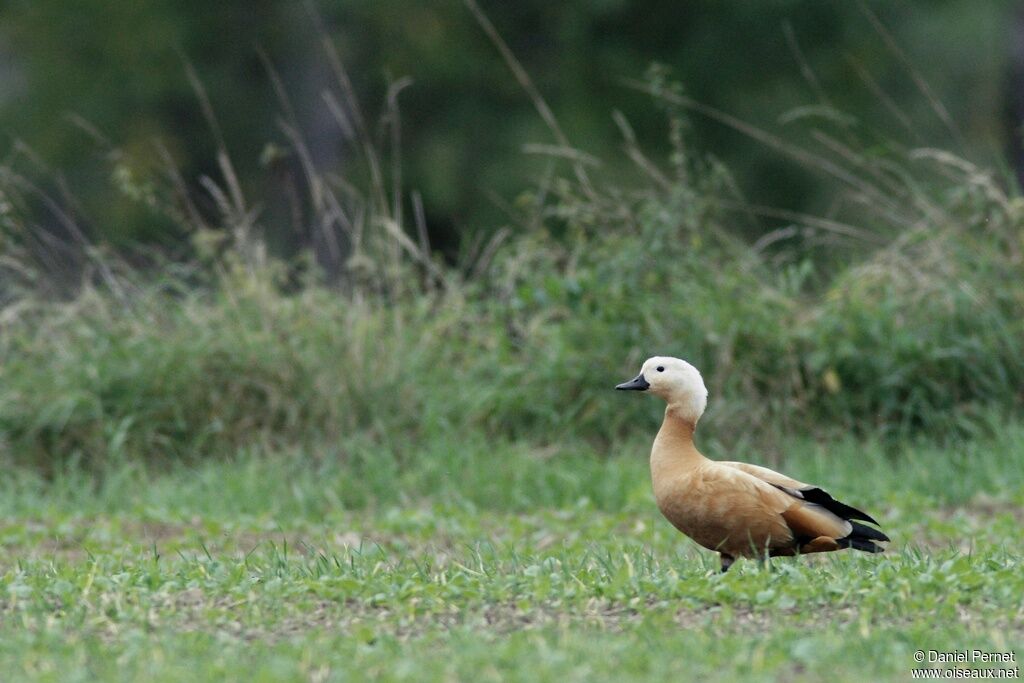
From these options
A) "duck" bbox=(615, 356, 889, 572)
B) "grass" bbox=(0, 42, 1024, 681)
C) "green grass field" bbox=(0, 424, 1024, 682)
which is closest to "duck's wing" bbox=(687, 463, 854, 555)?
"duck" bbox=(615, 356, 889, 572)

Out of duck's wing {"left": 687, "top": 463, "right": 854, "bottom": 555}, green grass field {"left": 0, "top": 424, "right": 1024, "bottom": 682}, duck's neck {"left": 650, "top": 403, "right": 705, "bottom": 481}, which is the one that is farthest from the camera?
duck's neck {"left": 650, "top": 403, "right": 705, "bottom": 481}

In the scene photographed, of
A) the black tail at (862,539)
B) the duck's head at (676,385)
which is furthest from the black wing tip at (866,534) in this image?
the duck's head at (676,385)

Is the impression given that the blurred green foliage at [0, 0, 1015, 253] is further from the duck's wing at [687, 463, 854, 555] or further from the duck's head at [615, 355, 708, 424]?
the duck's wing at [687, 463, 854, 555]

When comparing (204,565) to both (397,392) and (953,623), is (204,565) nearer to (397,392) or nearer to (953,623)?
(953,623)

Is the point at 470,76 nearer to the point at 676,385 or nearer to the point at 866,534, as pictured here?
the point at 676,385

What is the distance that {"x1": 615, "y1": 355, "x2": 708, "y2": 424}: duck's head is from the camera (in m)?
5.79

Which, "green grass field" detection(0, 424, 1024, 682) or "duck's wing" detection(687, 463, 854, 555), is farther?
"duck's wing" detection(687, 463, 854, 555)

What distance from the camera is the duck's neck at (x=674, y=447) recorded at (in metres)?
5.57

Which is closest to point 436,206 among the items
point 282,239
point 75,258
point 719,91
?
point 282,239

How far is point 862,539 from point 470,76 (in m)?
16.0

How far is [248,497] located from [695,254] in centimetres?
333

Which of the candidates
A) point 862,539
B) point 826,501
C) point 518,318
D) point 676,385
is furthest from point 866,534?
point 518,318

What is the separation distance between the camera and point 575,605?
4.80 meters

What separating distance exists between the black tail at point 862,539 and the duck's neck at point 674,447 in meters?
0.60
